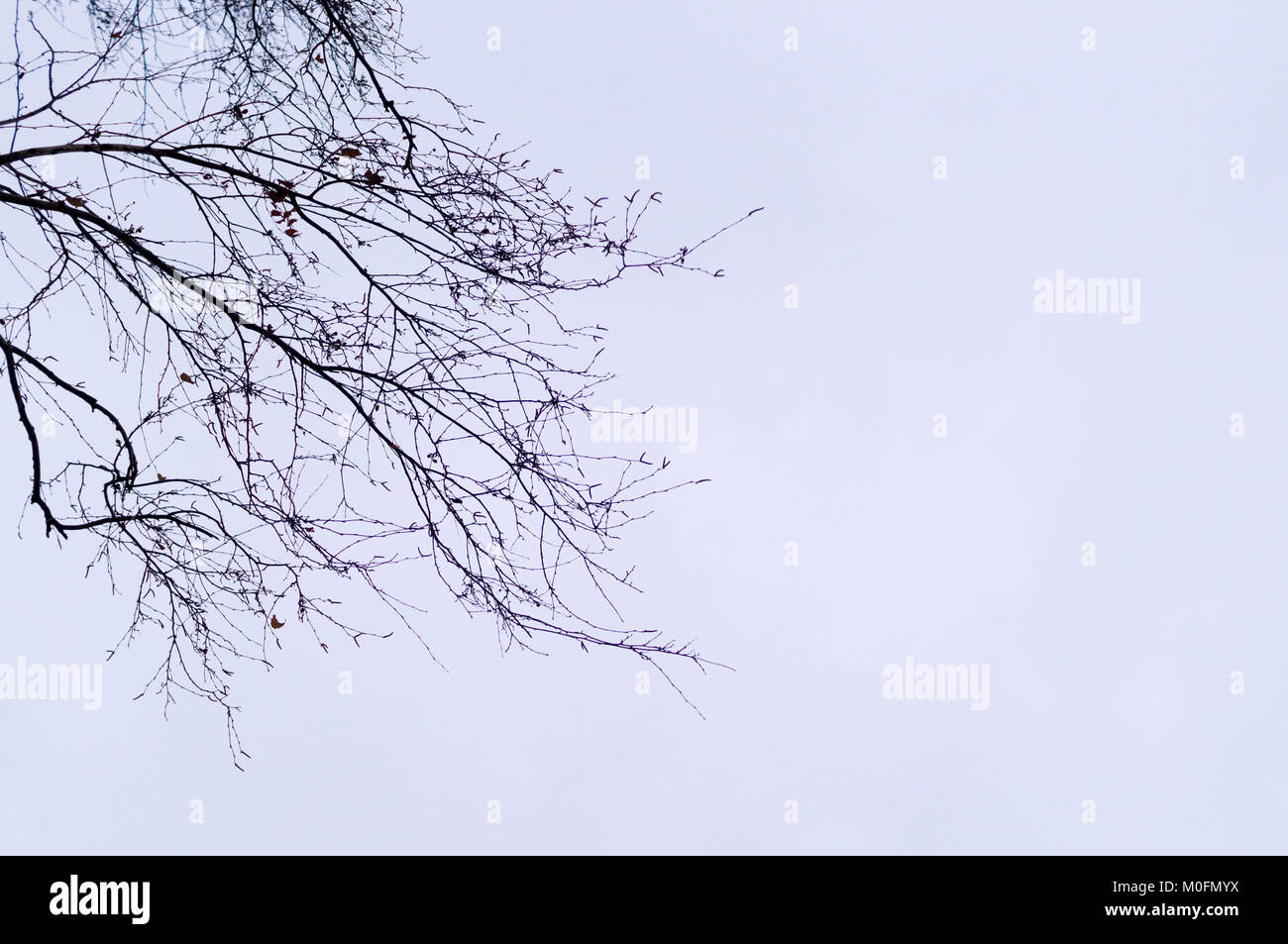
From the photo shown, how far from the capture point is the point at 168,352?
11.8 ft

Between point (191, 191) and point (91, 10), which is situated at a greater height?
point (91, 10)

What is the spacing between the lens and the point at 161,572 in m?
3.74

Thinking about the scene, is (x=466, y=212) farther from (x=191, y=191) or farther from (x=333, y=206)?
(x=191, y=191)
